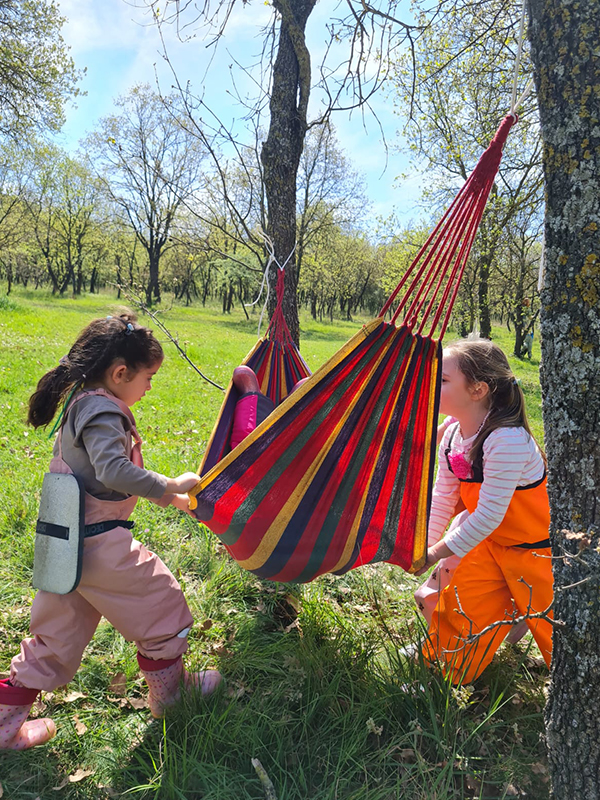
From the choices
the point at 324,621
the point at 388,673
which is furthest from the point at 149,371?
the point at 388,673

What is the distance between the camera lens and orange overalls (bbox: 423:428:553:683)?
1590 millimetres

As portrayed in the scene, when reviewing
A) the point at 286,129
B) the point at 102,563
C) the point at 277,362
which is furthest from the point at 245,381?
the point at 286,129

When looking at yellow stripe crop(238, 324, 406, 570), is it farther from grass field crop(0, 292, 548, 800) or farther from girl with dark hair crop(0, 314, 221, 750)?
grass field crop(0, 292, 548, 800)

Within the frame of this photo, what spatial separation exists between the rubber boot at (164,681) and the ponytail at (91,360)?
87 centimetres

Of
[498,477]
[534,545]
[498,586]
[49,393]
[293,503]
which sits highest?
[49,393]

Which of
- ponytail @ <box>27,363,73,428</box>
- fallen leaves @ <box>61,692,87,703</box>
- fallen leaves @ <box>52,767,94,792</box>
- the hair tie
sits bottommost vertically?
fallen leaves @ <box>52,767,94,792</box>

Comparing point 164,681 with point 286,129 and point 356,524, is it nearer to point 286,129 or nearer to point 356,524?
point 356,524

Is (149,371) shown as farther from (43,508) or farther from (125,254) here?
(125,254)

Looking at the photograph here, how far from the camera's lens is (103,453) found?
1448mm

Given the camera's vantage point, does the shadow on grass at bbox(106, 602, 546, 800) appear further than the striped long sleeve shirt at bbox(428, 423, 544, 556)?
No

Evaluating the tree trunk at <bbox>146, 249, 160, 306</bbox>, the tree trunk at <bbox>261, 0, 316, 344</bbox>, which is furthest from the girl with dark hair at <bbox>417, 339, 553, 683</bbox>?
the tree trunk at <bbox>146, 249, 160, 306</bbox>

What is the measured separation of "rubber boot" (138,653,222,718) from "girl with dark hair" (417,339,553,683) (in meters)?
0.79

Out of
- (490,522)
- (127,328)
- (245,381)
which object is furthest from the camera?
(245,381)

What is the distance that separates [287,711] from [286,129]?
9.85 ft
